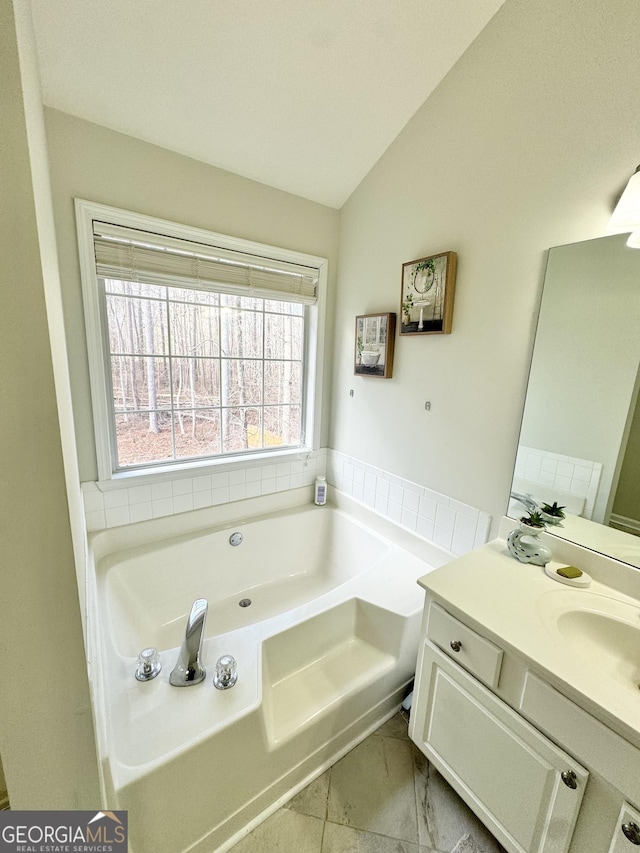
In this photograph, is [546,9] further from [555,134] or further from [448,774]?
[448,774]

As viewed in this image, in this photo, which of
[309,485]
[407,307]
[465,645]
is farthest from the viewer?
[309,485]

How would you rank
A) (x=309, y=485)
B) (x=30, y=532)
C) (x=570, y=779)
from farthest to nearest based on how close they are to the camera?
(x=309, y=485) < (x=570, y=779) < (x=30, y=532)

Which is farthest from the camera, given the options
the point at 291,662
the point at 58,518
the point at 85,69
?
the point at 291,662

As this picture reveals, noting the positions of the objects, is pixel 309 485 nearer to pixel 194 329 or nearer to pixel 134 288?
pixel 194 329

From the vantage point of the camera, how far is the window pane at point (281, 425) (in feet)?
7.47

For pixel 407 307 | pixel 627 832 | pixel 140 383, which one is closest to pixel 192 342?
pixel 140 383

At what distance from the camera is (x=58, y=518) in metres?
0.66

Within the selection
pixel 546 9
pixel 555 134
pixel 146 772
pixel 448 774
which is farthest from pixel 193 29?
pixel 448 774

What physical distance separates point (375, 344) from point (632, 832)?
180 cm

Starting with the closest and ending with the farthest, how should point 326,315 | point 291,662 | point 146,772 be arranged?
point 146,772, point 291,662, point 326,315

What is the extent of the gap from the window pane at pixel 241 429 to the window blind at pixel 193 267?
712 mm

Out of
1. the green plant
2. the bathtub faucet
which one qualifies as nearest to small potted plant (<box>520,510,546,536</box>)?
the green plant

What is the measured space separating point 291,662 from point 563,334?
1.64 metres

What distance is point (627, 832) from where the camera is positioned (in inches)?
27.8
